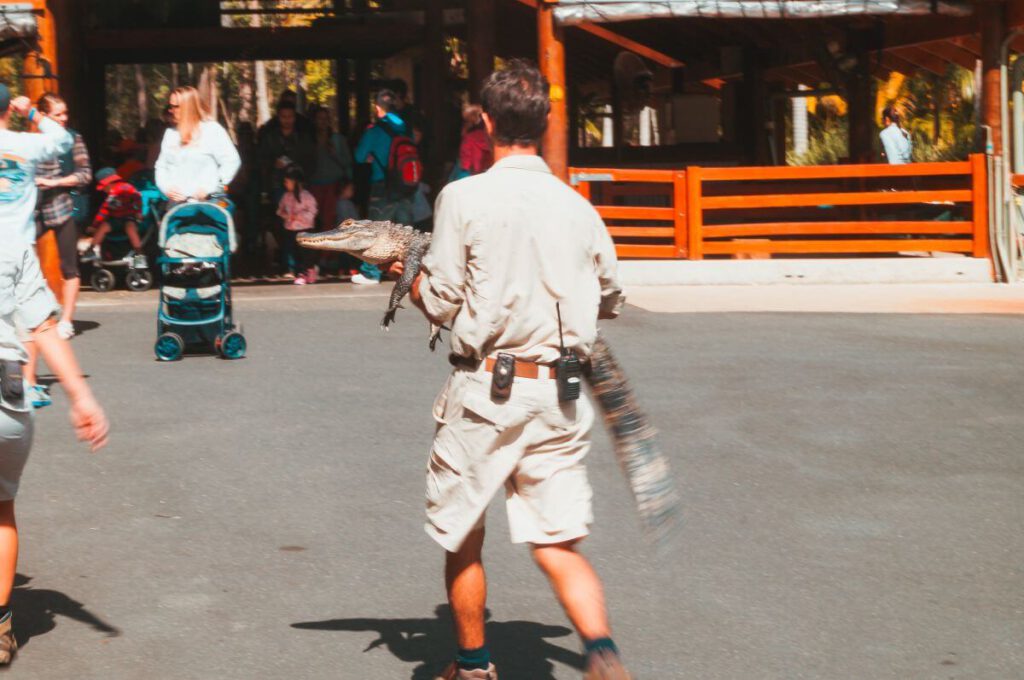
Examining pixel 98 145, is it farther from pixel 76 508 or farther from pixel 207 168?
pixel 76 508

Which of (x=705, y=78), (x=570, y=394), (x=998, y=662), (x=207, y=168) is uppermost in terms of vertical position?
(x=705, y=78)

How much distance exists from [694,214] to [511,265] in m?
12.6

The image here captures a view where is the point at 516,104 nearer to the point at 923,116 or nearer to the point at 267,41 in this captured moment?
the point at 267,41

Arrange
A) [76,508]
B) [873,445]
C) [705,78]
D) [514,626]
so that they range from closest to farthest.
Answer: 1. [514,626]
2. [76,508]
3. [873,445]
4. [705,78]

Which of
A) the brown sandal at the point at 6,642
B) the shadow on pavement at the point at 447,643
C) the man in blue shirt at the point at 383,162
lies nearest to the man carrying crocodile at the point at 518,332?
the shadow on pavement at the point at 447,643

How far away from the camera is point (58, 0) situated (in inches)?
651

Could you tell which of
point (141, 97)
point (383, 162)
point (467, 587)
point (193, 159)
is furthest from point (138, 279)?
point (141, 97)

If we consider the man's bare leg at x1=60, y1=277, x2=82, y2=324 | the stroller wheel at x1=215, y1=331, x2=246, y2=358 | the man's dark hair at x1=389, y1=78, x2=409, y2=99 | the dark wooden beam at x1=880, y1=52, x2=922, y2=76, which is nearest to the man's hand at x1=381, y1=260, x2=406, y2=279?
the stroller wheel at x1=215, y1=331, x2=246, y2=358

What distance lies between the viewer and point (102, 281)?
16.3 meters

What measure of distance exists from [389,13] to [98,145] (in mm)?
4967

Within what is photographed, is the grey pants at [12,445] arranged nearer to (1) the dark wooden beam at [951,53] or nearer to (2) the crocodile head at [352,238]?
(2) the crocodile head at [352,238]

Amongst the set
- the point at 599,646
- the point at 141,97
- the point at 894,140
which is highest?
the point at 141,97

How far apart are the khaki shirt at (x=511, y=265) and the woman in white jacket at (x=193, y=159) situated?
25.5ft

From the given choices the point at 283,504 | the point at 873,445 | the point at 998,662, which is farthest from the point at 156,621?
the point at 873,445
